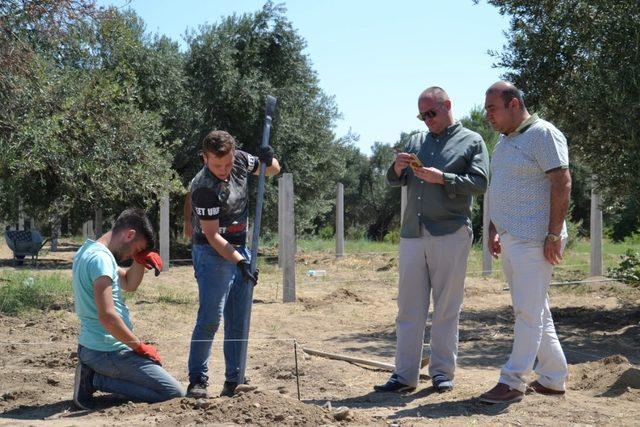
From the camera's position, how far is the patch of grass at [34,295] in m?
9.81

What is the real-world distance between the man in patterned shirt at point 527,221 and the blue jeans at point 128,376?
80.5 inches

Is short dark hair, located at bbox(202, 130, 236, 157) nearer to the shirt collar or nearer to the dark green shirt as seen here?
the dark green shirt

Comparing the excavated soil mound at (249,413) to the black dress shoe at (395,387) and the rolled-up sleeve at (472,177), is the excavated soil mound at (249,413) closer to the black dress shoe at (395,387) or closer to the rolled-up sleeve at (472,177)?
the black dress shoe at (395,387)

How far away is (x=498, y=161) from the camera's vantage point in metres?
5.33

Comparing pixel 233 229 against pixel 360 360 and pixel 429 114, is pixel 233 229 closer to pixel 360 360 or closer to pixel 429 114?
pixel 429 114

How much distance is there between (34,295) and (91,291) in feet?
19.0

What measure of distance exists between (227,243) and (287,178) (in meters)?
5.79

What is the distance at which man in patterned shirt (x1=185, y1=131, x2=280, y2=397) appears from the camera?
522 cm

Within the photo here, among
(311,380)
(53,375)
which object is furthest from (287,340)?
(53,375)

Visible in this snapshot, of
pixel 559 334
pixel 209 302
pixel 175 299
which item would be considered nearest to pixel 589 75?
pixel 559 334

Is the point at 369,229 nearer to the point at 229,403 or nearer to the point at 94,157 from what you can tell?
the point at 94,157

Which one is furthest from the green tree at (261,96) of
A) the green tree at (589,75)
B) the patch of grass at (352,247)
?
the green tree at (589,75)

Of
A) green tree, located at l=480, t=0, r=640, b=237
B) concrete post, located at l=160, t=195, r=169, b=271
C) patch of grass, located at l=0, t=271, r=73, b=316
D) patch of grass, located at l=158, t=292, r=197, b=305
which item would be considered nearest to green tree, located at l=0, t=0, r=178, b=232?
concrete post, located at l=160, t=195, r=169, b=271

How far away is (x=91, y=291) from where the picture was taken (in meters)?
5.16
